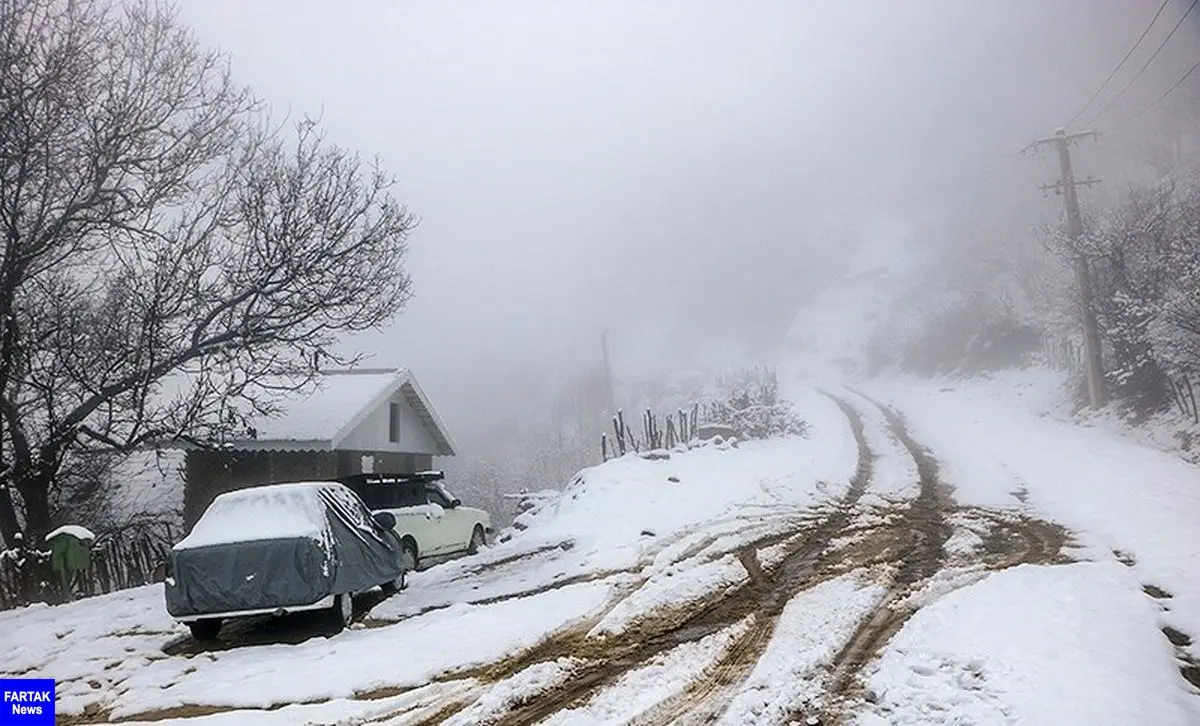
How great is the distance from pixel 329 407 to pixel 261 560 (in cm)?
1589

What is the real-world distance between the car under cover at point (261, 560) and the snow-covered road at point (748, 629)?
552 mm

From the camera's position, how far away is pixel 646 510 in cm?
1471

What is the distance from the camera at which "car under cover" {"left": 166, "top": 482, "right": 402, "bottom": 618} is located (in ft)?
28.0

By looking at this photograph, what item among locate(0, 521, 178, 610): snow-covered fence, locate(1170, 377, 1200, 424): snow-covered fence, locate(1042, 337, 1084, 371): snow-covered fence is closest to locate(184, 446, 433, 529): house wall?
locate(0, 521, 178, 610): snow-covered fence

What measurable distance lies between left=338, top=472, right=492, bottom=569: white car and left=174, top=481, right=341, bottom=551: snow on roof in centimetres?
313

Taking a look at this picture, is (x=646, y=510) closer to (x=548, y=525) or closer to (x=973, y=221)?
(x=548, y=525)

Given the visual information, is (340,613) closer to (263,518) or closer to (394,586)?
(263,518)

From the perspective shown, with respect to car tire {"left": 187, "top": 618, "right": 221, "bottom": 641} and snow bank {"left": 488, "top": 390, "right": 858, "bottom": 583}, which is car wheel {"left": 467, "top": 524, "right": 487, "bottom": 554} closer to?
snow bank {"left": 488, "top": 390, "right": 858, "bottom": 583}

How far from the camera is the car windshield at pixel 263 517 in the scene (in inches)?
350

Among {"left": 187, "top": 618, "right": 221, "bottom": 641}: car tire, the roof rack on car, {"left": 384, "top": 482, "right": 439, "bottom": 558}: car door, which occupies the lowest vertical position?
{"left": 187, "top": 618, "right": 221, "bottom": 641}: car tire

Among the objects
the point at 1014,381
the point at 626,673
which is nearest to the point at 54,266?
the point at 626,673

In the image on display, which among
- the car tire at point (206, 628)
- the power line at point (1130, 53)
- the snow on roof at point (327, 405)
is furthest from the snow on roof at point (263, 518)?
the power line at point (1130, 53)

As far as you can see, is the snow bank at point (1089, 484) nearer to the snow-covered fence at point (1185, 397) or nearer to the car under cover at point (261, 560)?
the snow-covered fence at point (1185, 397)

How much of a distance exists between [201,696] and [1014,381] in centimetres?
3757
